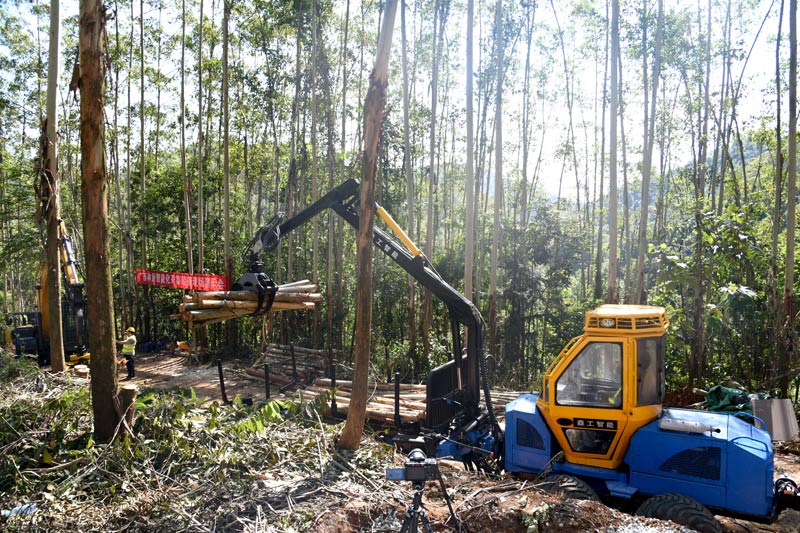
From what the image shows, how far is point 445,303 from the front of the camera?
281 inches

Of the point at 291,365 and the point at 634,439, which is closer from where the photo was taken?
the point at 634,439

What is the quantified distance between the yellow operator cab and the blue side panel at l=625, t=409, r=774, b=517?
7.3 inches

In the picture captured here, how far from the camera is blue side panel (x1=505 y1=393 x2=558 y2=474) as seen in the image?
5227 millimetres

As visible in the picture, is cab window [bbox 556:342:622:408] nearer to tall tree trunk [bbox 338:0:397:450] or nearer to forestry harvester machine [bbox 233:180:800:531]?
forestry harvester machine [bbox 233:180:800:531]

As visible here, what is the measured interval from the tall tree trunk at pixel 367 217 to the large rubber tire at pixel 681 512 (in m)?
2.70

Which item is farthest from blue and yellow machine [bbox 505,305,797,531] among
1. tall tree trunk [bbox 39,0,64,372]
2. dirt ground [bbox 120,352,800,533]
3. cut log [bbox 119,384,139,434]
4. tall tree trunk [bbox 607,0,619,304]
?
tall tree trunk [bbox 39,0,64,372]

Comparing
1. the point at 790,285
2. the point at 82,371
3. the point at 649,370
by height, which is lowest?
the point at 82,371

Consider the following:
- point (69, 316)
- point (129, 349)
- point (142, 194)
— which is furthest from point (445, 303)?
point (142, 194)

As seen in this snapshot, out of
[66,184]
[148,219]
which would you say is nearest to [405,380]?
[148,219]

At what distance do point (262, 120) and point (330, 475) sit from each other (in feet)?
58.2

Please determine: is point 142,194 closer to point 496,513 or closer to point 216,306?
point 216,306

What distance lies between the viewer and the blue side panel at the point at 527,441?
5227 millimetres

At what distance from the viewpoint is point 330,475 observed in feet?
16.8

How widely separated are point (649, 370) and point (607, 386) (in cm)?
39
